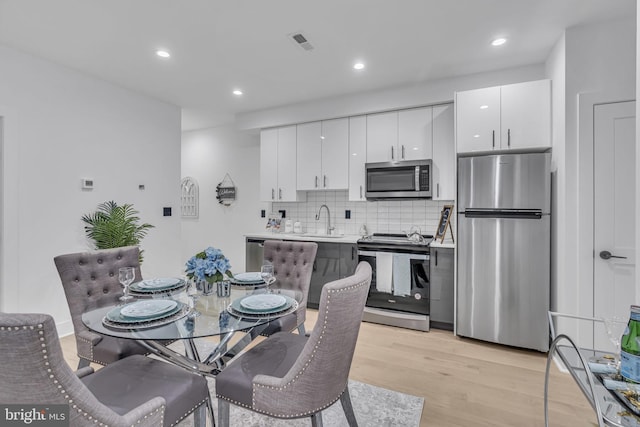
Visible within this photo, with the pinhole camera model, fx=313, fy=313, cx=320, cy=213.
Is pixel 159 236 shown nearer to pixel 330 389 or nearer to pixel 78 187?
pixel 78 187

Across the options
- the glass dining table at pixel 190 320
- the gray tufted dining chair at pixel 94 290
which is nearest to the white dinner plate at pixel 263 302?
the glass dining table at pixel 190 320

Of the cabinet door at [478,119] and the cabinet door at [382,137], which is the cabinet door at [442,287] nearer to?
the cabinet door at [478,119]

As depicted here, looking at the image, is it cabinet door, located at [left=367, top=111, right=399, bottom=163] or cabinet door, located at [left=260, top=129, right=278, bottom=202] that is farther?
cabinet door, located at [left=260, top=129, right=278, bottom=202]

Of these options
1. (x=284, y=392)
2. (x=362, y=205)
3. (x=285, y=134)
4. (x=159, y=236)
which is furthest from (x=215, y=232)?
(x=284, y=392)

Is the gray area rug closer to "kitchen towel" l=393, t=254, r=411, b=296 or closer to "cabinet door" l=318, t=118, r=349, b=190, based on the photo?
"kitchen towel" l=393, t=254, r=411, b=296

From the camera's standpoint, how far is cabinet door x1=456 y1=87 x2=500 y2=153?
113 inches

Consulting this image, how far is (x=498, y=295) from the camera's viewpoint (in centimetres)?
280

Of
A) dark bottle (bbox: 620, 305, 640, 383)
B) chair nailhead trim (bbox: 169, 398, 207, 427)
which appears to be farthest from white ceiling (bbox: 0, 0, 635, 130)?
chair nailhead trim (bbox: 169, 398, 207, 427)

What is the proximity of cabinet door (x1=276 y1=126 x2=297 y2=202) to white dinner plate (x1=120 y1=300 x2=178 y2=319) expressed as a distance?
2.78 m

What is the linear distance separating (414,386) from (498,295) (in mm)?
1207

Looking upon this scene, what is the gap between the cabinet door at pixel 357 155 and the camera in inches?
149

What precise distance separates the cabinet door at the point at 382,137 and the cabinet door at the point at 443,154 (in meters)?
0.43

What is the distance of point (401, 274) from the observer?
10.8ft

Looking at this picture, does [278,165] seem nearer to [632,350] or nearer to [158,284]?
[158,284]
